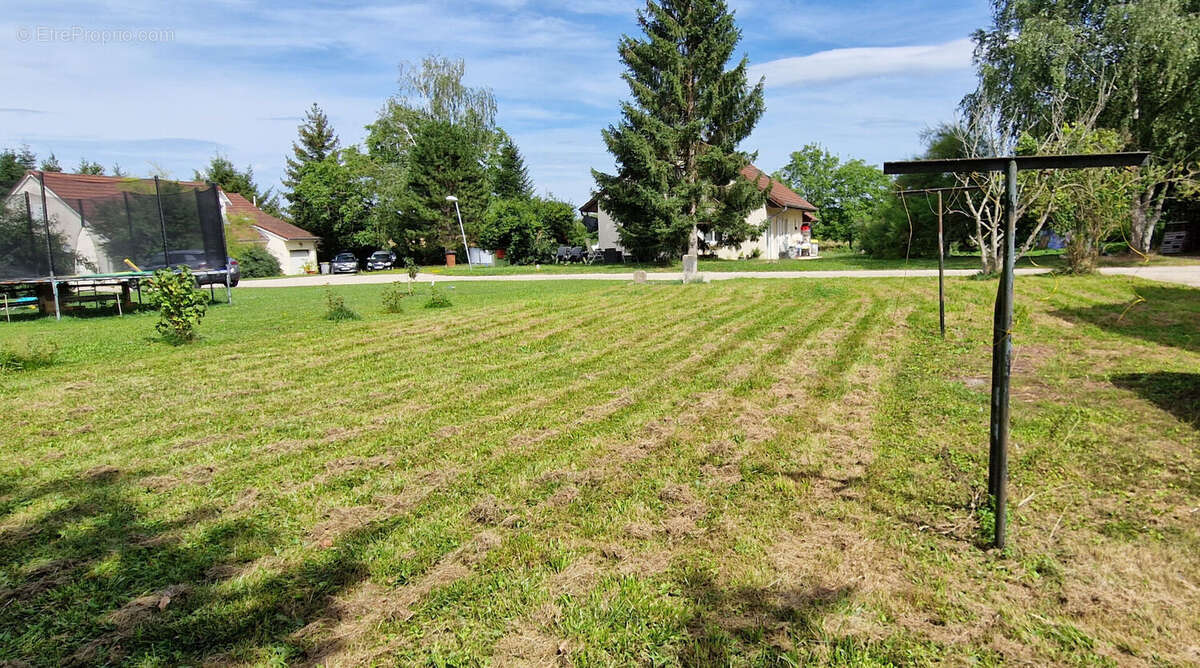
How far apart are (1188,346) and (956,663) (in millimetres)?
6973

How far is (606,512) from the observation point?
3324 mm

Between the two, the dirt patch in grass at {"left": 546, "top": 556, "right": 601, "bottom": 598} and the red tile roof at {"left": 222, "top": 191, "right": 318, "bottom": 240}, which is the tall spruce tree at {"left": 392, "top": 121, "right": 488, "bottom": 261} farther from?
the dirt patch in grass at {"left": 546, "top": 556, "right": 601, "bottom": 598}

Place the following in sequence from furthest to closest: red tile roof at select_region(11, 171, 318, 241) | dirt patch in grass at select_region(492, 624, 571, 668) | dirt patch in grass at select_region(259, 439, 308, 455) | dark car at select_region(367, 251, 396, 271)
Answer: dark car at select_region(367, 251, 396, 271), red tile roof at select_region(11, 171, 318, 241), dirt patch in grass at select_region(259, 439, 308, 455), dirt patch in grass at select_region(492, 624, 571, 668)

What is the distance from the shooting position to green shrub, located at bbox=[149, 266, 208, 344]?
340 inches

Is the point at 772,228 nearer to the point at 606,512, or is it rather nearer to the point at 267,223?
the point at 267,223

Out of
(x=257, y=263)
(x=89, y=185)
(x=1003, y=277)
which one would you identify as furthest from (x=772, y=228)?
(x=1003, y=277)

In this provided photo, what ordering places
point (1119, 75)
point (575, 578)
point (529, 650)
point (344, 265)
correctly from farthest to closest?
point (344, 265) → point (1119, 75) → point (575, 578) → point (529, 650)

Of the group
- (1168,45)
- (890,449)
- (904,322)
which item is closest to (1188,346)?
(904,322)

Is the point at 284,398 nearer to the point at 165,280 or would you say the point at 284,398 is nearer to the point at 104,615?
the point at 104,615

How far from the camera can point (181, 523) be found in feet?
10.8

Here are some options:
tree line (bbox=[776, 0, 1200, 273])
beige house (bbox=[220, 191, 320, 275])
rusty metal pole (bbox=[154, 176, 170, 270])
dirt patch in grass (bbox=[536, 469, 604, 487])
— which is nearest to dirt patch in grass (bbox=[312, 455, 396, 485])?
dirt patch in grass (bbox=[536, 469, 604, 487])

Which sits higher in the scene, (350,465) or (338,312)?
(338,312)

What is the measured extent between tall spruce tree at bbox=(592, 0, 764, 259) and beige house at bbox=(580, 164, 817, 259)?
314 cm

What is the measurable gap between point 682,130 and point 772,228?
10.1 metres
